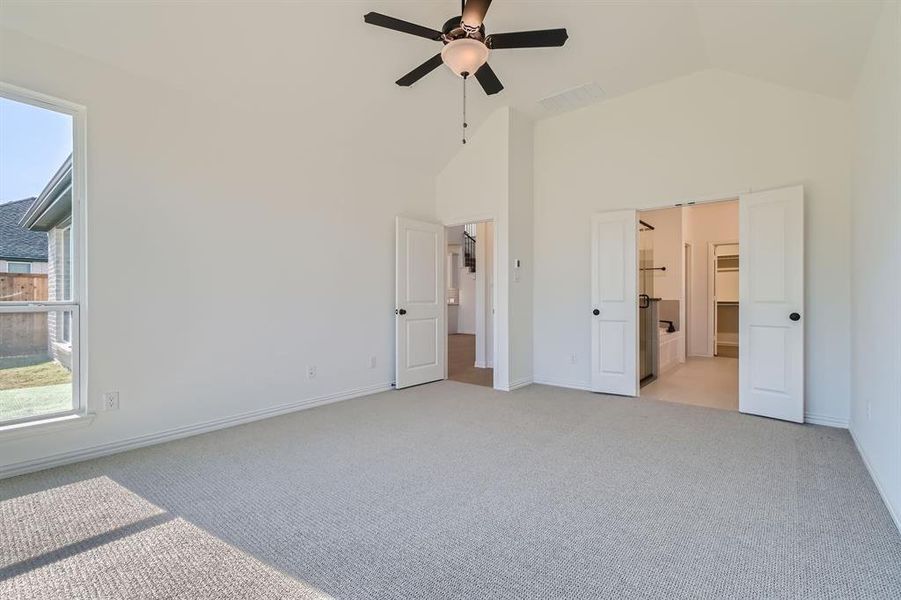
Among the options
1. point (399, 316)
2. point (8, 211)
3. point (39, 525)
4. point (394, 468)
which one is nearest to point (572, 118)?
point (399, 316)

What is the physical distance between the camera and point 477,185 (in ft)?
17.0

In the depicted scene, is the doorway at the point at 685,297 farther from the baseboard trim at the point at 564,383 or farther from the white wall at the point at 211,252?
the white wall at the point at 211,252

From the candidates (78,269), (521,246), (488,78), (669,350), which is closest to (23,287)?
(78,269)

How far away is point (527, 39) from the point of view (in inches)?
102

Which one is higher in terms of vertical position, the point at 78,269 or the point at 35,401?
the point at 78,269

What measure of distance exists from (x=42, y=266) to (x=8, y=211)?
379mm

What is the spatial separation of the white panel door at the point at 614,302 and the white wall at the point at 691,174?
0.14 m

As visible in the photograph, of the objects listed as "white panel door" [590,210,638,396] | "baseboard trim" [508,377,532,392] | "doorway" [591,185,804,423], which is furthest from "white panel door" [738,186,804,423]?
"baseboard trim" [508,377,532,392]

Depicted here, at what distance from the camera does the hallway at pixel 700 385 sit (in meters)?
4.47

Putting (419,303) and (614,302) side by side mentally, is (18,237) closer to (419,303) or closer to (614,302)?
(419,303)

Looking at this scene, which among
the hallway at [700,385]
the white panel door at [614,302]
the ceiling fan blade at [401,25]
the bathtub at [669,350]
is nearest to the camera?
the ceiling fan blade at [401,25]

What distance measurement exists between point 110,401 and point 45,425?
13.7 inches

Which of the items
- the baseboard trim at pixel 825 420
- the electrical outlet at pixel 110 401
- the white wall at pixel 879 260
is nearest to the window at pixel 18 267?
the electrical outlet at pixel 110 401

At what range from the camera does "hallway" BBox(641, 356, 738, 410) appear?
4473 millimetres
